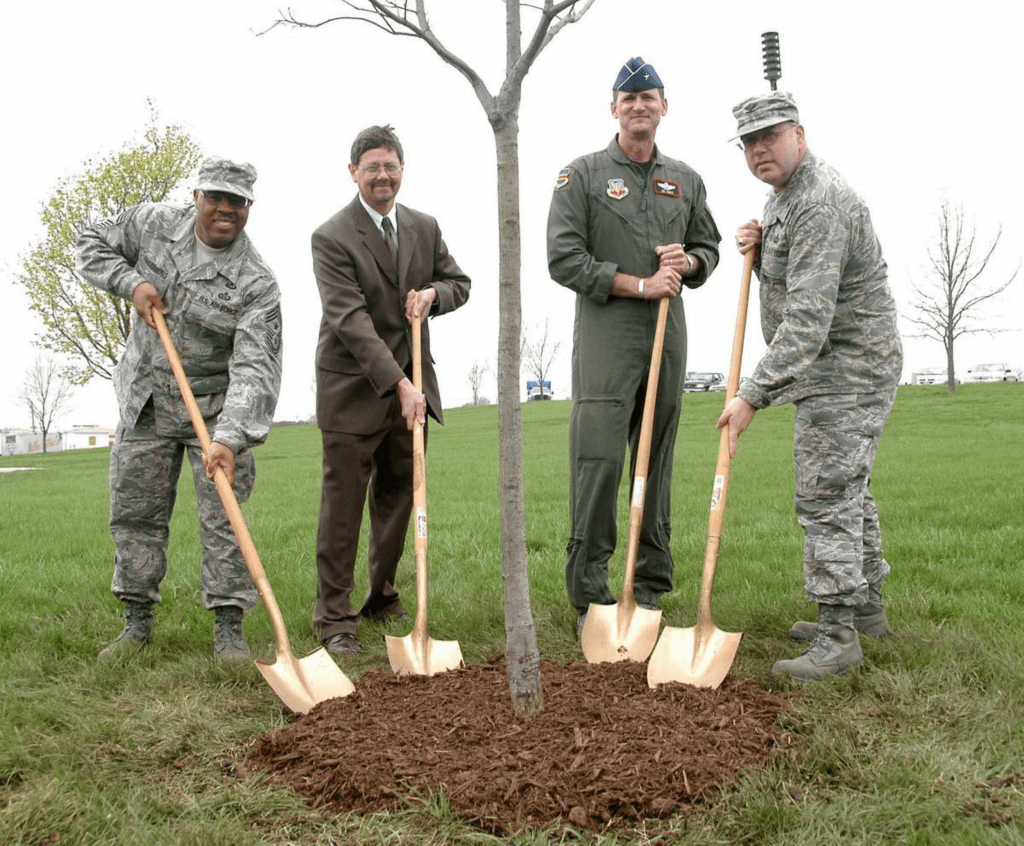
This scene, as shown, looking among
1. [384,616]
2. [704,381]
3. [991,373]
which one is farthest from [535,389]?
[384,616]

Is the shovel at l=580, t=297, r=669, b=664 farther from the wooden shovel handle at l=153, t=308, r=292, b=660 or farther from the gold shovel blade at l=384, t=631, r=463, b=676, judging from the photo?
the wooden shovel handle at l=153, t=308, r=292, b=660

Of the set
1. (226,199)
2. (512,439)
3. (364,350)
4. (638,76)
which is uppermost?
(638,76)

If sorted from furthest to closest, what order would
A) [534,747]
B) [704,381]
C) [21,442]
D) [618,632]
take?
[21,442]
[704,381]
[618,632]
[534,747]

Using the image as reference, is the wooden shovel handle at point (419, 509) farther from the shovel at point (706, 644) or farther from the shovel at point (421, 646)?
the shovel at point (706, 644)

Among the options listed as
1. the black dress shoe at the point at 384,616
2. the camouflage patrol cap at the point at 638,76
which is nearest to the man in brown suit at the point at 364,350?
the black dress shoe at the point at 384,616

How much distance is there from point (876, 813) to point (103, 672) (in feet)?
10.5

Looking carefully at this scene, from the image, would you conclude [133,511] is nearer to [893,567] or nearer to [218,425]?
[218,425]

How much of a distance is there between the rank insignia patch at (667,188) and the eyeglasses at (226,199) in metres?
1.91

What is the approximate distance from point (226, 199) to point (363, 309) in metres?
0.80

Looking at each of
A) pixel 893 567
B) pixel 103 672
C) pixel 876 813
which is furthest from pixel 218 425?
pixel 893 567

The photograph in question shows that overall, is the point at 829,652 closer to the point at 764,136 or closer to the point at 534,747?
the point at 534,747

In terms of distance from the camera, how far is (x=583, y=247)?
4.49 metres

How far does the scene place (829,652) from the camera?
12.8ft

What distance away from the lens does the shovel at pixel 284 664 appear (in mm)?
3662
